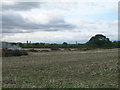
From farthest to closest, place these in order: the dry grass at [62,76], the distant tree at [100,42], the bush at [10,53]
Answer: the distant tree at [100,42] < the bush at [10,53] < the dry grass at [62,76]

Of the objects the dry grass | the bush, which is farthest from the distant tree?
the dry grass

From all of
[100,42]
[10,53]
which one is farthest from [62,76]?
[100,42]

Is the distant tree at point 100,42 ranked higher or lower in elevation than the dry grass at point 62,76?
higher

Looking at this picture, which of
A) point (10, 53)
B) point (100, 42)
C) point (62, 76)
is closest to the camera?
point (62, 76)

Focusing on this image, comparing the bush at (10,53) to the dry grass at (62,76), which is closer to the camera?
the dry grass at (62,76)

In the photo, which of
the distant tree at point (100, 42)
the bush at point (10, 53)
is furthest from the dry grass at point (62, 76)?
the distant tree at point (100, 42)

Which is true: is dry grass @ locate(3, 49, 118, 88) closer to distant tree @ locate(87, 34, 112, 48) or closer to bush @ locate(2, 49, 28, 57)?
bush @ locate(2, 49, 28, 57)

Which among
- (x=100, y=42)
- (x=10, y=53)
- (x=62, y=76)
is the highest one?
(x=100, y=42)

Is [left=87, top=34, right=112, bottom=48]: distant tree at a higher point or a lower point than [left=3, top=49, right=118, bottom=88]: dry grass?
higher

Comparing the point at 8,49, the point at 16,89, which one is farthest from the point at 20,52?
the point at 16,89

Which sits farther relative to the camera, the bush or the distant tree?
the distant tree

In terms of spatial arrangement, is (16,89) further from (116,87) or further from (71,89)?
(116,87)

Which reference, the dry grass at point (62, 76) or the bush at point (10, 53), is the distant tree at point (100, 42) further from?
the dry grass at point (62, 76)

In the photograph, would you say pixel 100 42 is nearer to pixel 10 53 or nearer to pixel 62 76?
pixel 10 53
